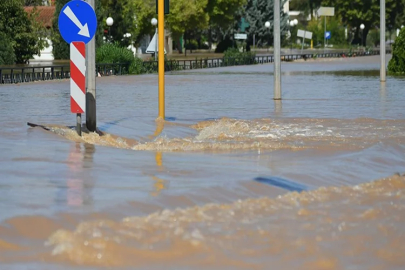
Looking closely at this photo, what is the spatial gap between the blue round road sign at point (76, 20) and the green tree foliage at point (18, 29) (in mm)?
45723

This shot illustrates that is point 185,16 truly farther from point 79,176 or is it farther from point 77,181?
point 77,181

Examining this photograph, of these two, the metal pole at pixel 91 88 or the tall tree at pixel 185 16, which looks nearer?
the metal pole at pixel 91 88

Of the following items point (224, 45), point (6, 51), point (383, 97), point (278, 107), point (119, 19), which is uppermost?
point (119, 19)

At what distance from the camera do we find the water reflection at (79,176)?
900cm

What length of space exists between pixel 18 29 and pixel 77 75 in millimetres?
48844

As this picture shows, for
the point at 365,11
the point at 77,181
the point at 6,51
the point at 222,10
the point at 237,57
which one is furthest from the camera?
the point at 365,11

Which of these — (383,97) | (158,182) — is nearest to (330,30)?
(383,97)

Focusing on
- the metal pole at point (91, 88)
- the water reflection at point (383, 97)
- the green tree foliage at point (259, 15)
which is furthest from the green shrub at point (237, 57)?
the metal pole at point (91, 88)

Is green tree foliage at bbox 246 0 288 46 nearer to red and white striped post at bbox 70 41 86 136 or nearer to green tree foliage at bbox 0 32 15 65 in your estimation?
green tree foliage at bbox 0 32 15 65

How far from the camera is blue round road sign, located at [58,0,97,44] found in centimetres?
1457

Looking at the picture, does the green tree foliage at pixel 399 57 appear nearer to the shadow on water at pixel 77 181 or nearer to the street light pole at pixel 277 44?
the street light pole at pixel 277 44

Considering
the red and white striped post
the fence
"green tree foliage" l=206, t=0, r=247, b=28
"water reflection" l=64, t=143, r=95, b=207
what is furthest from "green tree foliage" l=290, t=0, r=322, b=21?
"water reflection" l=64, t=143, r=95, b=207

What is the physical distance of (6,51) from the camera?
56719mm

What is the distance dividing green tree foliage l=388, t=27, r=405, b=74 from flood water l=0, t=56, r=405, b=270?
30623 mm
